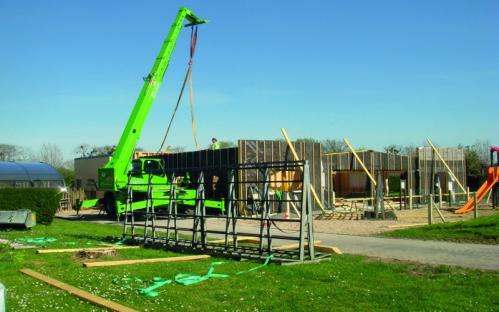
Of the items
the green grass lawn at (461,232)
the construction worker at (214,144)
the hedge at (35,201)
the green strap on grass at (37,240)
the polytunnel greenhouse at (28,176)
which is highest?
the construction worker at (214,144)

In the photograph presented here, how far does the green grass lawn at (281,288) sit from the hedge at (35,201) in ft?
36.3

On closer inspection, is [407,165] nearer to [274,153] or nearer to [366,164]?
[366,164]

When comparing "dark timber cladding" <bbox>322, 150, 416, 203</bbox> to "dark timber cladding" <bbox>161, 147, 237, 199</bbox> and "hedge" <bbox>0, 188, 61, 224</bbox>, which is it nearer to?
"dark timber cladding" <bbox>161, 147, 237, 199</bbox>

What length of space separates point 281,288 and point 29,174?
33.5m

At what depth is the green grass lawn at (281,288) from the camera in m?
7.15

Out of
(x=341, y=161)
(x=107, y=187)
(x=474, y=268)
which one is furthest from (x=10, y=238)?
(x=341, y=161)

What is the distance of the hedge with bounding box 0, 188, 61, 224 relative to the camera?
72.8ft

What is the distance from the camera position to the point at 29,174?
1500 inches

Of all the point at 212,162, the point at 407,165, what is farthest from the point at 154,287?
the point at 407,165

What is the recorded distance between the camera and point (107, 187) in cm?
2539

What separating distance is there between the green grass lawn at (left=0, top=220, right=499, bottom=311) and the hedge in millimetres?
11058

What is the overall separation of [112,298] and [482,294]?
16.7 ft

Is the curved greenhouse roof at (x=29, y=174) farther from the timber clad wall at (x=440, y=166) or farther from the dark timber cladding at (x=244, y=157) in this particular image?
the timber clad wall at (x=440, y=166)

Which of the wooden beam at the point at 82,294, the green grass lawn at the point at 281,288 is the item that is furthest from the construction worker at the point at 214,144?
the wooden beam at the point at 82,294
